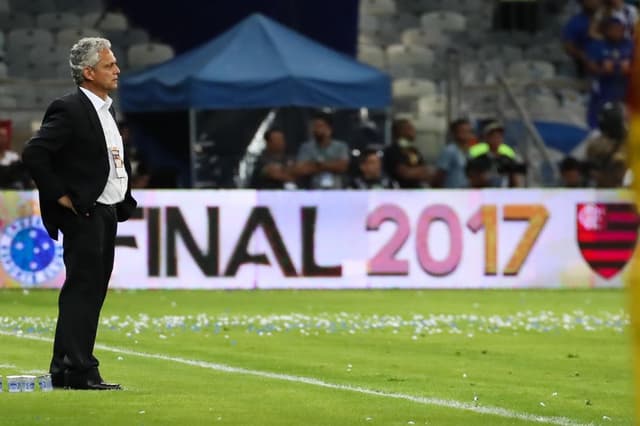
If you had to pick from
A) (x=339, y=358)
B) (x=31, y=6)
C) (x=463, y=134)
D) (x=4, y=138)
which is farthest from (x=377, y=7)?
(x=339, y=358)

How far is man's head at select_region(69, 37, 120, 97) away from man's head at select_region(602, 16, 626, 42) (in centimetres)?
1646

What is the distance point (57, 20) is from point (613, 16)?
314 inches

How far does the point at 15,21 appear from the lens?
26469 mm

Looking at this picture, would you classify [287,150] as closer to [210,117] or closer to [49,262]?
[210,117]

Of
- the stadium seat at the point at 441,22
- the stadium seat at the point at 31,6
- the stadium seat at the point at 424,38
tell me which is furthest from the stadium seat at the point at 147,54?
the stadium seat at the point at 441,22

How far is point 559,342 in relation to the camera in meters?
14.4

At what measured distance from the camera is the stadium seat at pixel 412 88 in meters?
27.2

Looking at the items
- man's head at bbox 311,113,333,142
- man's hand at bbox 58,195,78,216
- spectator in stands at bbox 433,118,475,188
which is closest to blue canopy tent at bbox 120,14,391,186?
man's head at bbox 311,113,333,142

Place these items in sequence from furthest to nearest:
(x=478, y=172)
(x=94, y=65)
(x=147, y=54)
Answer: (x=147, y=54) < (x=478, y=172) < (x=94, y=65)

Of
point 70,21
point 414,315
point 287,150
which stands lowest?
point 414,315

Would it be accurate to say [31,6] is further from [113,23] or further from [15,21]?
[113,23]

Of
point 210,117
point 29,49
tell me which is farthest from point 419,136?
point 29,49

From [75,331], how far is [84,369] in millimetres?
243

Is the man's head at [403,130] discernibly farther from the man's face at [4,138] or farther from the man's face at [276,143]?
the man's face at [4,138]
